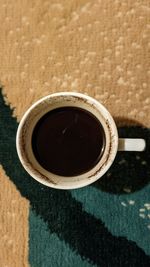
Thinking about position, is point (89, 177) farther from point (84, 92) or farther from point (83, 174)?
point (84, 92)

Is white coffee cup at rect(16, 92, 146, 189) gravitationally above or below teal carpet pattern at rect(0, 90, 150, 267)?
above

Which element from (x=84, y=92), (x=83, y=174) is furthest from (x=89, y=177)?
(x=84, y=92)

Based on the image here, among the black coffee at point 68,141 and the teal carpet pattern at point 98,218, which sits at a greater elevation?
the black coffee at point 68,141

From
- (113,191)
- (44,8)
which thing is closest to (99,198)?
(113,191)

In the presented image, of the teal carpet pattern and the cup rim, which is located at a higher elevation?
the cup rim

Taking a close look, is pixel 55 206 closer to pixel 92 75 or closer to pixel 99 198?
pixel 99 198
